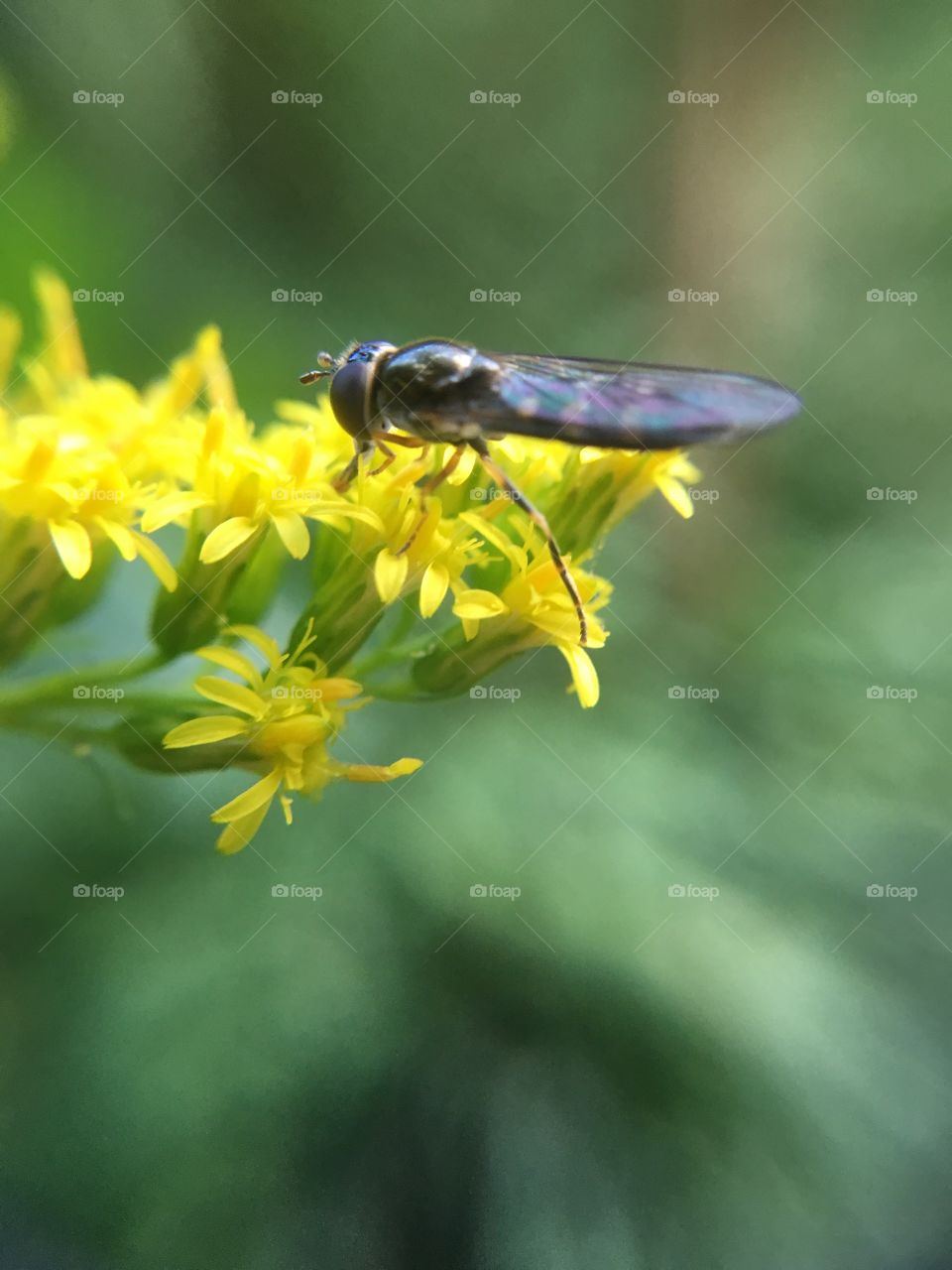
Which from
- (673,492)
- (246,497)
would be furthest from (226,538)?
(673,492)

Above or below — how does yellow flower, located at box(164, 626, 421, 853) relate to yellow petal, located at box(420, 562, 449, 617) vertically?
below

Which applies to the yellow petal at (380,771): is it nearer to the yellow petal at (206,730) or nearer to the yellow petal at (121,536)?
the yellow petal at (206,730)

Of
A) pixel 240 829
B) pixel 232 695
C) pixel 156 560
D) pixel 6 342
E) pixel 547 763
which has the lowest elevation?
pixel 547 763

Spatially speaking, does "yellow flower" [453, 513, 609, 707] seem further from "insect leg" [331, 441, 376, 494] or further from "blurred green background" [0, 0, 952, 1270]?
"blurred green background" [0, 0, 952, 1270]

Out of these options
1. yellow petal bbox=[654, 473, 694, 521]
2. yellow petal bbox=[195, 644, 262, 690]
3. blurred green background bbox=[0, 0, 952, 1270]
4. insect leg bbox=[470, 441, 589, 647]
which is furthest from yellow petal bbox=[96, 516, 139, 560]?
yellow petal bbox=[654, 473, 694, 521]

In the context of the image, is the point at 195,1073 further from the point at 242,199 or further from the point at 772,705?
the point at 242,199

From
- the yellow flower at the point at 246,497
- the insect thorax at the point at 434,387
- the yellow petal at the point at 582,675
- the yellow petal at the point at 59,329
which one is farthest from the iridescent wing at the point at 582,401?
the yellow petal at the point at 59,329

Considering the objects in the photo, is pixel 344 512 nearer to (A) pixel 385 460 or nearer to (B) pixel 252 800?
(A) pixel 385 460

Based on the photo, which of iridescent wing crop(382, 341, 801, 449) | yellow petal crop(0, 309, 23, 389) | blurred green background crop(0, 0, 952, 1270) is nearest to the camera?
iridescent wing crop(382, 341, 801, 449)
